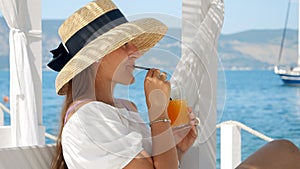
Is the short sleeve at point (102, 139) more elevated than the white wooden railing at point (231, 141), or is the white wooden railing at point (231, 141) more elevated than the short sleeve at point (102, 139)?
the short sleeve at point (102, 139)

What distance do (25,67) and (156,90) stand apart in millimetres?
2083

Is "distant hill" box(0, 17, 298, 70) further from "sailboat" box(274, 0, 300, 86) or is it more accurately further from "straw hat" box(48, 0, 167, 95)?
"straw hat" box(48, 0, 167, 95)

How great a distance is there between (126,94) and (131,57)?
0.44ft

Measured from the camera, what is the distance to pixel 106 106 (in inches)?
87.7

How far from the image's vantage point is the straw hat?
2.15m

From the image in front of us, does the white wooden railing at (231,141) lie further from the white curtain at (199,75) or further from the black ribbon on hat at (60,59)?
the black ribbon on hat at (60,59)

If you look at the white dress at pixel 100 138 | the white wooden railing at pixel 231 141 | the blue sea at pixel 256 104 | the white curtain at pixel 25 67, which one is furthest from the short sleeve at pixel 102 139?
the blue sea at pixel 256 104

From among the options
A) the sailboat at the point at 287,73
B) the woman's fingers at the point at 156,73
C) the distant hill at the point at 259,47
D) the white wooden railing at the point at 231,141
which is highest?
the woman's fingers at the point at 156,73

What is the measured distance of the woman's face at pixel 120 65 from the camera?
7.14ft

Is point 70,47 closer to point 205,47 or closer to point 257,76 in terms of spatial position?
point 205,47

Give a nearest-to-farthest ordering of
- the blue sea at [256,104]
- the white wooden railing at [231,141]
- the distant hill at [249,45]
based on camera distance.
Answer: the white wooden railing at [231,141] < the distant hill at [249,45] < the blue sea at [256,104]

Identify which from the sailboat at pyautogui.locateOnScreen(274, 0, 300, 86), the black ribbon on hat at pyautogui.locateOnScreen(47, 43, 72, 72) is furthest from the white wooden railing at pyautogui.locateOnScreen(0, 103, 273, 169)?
the sailboat at pyautogui.locateOnScreen(274, 0, 300, 86)

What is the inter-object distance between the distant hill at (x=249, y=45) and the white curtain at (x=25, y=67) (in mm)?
13474

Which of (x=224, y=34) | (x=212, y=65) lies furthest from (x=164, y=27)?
(x=224, y=34)
